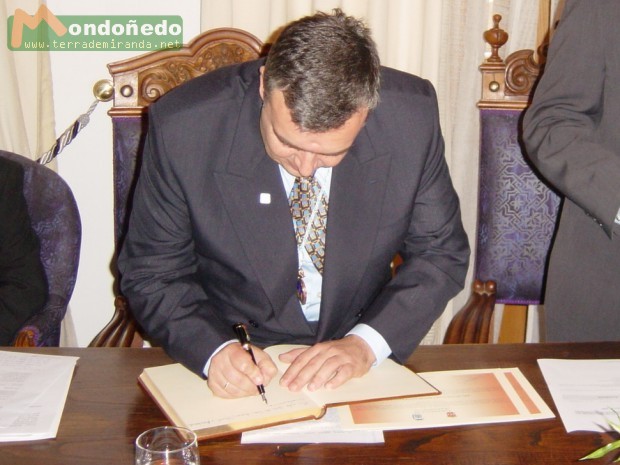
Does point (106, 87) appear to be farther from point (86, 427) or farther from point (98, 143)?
point (86, 427)

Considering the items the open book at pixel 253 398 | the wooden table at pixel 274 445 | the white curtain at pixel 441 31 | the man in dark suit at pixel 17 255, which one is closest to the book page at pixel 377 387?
the open book at pixel 253 398

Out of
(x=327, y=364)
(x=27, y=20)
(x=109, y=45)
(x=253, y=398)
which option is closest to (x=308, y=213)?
(x=327, y=364)

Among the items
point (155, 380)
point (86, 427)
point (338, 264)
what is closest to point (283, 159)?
point (338, 264)

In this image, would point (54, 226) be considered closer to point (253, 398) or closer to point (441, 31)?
point (253, 398)

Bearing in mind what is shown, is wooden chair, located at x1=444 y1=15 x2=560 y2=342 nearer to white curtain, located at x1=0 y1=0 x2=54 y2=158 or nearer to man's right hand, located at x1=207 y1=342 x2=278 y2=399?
man's right hand, located at x1=207 y1=342 x2=278 y2=399

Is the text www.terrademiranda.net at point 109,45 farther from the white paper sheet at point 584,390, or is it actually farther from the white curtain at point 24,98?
the white paper sheet at point 584,390

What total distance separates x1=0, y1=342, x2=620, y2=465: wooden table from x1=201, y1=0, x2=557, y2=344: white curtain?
171cm

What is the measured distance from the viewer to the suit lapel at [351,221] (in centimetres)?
186

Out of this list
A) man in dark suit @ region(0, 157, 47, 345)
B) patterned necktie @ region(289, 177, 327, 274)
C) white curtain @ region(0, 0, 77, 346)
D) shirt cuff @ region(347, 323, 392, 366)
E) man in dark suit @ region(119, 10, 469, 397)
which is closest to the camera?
shirt cuff @ region(347, 323, 392, 366)

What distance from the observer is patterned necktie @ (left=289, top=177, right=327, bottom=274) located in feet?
6.17

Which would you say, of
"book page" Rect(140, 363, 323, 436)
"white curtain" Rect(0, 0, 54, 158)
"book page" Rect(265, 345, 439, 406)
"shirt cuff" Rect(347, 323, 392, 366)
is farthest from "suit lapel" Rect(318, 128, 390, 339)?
"white curtain" Rect(0, 0, 54, 158)

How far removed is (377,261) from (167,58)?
3.26 feet

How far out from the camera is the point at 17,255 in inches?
87.3

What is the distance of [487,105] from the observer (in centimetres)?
250
